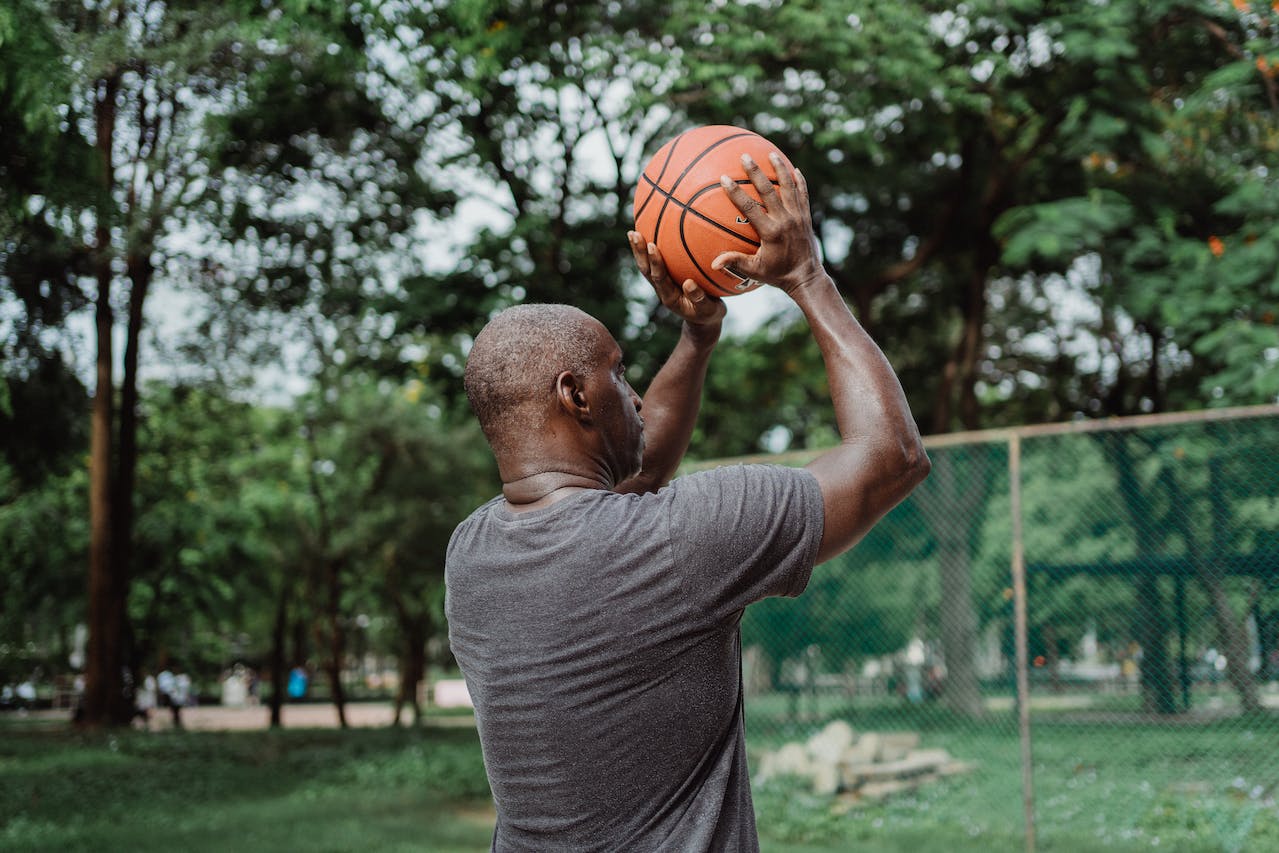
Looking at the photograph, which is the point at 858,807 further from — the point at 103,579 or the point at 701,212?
the point at 103,579

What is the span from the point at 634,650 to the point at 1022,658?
24.3 ft

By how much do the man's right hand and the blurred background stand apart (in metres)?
5.00

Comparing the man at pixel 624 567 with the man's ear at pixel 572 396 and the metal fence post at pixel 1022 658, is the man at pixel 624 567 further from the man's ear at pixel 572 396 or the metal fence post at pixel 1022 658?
the metal fence post at pixel 1022 658

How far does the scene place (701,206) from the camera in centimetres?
234

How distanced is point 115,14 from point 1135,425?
1093 centimetres

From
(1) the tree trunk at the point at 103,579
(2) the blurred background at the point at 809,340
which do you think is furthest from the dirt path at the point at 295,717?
(1) the tree trunk at the point at 103,579

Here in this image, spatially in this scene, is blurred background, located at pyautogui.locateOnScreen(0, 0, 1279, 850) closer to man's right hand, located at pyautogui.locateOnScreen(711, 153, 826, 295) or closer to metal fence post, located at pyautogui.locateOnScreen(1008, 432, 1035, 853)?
metal fence post, located at pyautogui.locateOnScreen(1008, 432, 1035, 853)

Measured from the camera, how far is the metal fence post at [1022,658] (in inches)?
320

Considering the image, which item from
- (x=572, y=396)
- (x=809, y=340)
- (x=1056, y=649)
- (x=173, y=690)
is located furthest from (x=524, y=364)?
(x=173, y=690)

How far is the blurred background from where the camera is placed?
8.45 metres

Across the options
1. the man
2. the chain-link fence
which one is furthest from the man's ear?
the chain-link fence

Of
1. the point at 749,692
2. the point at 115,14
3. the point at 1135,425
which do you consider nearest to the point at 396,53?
the point at 115,14

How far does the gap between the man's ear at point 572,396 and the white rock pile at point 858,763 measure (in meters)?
9.01

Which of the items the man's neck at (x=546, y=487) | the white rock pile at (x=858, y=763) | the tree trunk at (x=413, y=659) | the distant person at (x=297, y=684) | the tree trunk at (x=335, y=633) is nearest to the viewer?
the man's neck at (x=546, y=487)
